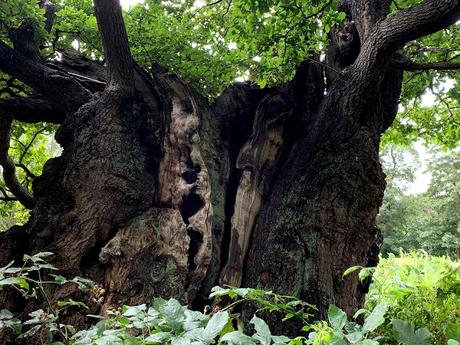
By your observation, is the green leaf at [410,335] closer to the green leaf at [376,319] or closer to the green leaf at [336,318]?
the green leaf at [376,319]

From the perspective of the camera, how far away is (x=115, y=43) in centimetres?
339

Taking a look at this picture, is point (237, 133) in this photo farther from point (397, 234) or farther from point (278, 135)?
point (397, 234)

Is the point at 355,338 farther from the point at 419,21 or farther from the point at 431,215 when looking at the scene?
the point at 431,215

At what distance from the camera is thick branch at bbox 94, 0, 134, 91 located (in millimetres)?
3248

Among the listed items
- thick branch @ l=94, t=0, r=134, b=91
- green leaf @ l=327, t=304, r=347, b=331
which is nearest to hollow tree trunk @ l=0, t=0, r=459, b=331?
thick branch @ l=94, t=0, r=134, b=91

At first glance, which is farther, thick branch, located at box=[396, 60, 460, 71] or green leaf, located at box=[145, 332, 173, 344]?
thick branch, located at box=[396, 60, 460, 71]

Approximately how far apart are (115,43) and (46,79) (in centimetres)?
91

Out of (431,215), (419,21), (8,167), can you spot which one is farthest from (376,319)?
(431,215)

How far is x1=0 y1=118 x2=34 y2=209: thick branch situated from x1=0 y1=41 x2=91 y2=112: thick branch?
128cm

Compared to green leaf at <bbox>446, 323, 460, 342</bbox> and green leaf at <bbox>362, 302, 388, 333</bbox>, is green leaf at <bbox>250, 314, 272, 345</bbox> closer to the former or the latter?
green leaf at <bbox>362, 302, 388, 333</bbox>

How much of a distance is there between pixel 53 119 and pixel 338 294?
3777 millimetres

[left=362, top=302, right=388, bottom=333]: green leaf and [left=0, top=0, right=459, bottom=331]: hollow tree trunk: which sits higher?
[left=0, top=0, right=459, bottom=331]: hollow tree trunk

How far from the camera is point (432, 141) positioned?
5957 millimetres

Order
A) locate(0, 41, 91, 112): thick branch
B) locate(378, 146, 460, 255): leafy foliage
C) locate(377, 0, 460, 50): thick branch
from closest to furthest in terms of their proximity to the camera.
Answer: locate(377, 0, 460, 50): thick branch < locate(0, 41, 91, 112): thick branch < locate(378, 146, 460, 255): leafy foliage
